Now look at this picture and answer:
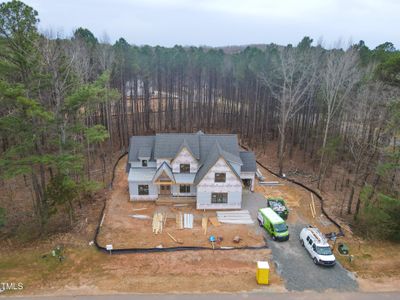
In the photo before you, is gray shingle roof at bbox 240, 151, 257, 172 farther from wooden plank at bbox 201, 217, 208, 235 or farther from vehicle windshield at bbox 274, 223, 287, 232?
vehicle windshield at bbox 274, 223, 287, 232

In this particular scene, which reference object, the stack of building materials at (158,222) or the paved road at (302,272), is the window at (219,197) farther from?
the paved road at (302,272)

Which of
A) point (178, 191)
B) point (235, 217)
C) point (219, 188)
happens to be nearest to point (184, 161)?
point (178, 191)

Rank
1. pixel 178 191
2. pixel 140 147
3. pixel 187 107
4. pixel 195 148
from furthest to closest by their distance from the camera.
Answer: pixel 187 107 → pixel 140 147 → pixel 195 148 → pixel 178 191

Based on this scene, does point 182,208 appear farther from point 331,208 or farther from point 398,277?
point 398,277

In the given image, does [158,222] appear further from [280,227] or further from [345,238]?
[345,238]

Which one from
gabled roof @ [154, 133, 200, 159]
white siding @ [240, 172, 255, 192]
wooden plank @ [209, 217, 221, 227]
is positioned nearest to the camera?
wooden plank @ [209, 217, 221, 227]

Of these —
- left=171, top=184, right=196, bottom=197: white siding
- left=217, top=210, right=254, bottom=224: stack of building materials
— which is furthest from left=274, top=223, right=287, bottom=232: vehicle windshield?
left=171, top=184, right=196, bottom=197: white siding
